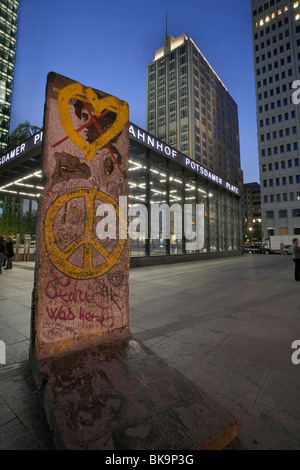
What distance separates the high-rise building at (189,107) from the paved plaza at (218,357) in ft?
202

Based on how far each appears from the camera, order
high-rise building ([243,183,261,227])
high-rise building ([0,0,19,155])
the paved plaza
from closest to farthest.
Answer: the paved plaza
high-rise building ([0,0,19,155])
high-rise building ([243,183,261,227])

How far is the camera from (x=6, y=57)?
196 ft

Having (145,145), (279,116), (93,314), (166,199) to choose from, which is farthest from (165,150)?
(279,116)

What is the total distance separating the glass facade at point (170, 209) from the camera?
15.1 m

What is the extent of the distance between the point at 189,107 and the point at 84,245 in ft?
240

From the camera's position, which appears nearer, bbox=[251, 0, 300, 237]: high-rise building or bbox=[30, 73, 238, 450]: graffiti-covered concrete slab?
bbox=[30, 73, 238, 450]: graffiti-covered concrete slab

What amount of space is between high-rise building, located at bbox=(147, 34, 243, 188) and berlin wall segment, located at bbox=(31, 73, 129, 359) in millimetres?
62784

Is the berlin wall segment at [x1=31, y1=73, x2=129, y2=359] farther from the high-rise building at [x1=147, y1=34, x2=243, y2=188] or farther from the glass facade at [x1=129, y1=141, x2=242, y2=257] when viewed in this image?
the high-rise building at [x1=147, y1=34, x2=243, y2=188]

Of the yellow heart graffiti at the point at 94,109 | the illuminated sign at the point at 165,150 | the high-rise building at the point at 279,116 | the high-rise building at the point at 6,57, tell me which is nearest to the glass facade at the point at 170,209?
the illuminated sign at the point at 165,150

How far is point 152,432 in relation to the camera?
1.41 metres

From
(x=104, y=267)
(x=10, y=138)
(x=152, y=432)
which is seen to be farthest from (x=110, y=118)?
(x=10, y=138)

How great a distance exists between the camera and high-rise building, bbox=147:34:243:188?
6383cm

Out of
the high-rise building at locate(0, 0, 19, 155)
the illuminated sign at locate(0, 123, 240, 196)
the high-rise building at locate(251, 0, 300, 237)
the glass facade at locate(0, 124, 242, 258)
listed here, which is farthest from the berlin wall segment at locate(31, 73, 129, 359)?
the high-rise building at locate(0, 0, 19, 155)
